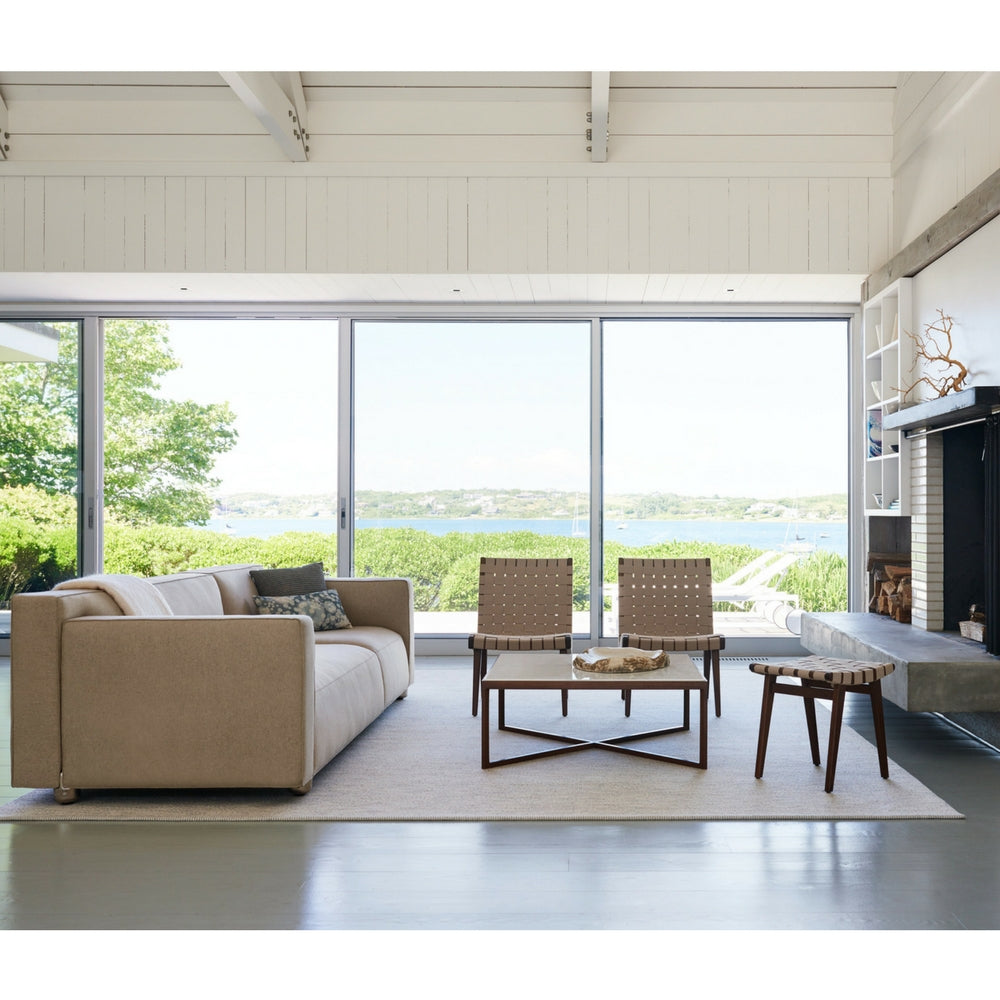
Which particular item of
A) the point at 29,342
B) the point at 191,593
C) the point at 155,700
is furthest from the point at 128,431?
the point at 155,700

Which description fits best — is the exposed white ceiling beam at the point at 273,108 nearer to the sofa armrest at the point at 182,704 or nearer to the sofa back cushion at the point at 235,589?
the sofa back cushion at the point at 235,589

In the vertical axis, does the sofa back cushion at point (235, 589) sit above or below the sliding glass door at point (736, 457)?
below

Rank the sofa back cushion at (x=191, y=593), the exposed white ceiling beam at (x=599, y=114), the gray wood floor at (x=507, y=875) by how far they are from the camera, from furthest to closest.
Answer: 1. the exposed white ceiling beam at (x=599, y=114)
2. the sofa back cushion at (x=191, y=593)
3. the gray wood floor at (x=507, y=875)

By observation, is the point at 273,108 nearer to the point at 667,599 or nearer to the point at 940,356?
the point at 667,599

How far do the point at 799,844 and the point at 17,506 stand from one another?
6222 millimetres

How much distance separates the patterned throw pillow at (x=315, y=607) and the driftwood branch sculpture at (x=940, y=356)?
3413 mm

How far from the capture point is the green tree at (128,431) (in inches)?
278

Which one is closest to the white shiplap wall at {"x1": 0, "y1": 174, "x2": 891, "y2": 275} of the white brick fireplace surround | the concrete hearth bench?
the white brick fireplace surround

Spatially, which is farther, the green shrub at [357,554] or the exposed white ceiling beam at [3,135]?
the green shrub at [357,554]

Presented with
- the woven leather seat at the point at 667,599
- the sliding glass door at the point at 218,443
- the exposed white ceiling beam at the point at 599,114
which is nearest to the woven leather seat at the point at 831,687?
the woven leather seat at the point at 667,599

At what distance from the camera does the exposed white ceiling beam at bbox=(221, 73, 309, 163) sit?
197 inches

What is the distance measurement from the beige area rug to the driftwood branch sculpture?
1.87 meters
